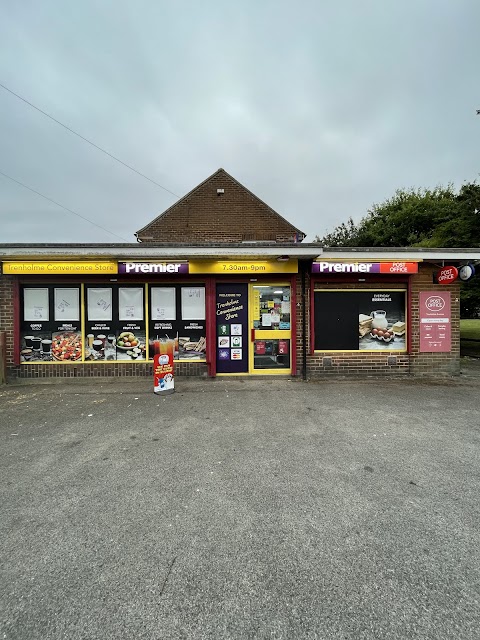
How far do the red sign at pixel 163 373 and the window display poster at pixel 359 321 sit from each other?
12.4 feet

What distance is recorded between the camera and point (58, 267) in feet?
24.7

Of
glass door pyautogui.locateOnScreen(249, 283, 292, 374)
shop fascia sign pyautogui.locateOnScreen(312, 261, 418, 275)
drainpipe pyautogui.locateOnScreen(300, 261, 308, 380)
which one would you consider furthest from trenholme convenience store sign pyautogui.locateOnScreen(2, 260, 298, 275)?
shop fascia sign pyautogui.locateOnScreen(312, 261, 418, 275)

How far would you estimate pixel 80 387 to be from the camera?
289 inches

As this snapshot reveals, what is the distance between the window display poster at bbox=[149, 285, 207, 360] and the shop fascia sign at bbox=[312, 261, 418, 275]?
10.2 feet

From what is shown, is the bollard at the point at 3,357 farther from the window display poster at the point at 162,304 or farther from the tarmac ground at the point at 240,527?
the window display poster at the point at 162,304

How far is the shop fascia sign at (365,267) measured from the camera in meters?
7.61

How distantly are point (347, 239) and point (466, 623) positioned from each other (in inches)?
1274

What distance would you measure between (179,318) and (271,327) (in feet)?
7.99

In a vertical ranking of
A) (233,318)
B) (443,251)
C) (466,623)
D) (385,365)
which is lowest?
(466,623)

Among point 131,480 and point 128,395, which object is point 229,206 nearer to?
point 128,395

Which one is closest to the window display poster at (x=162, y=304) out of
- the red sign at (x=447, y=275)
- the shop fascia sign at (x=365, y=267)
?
the shop fascia sign at (x=365, y=267)

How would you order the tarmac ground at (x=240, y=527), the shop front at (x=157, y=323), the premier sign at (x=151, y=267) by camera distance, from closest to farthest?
the tarmac ground at (x=240, y=527) → the premier sign at (x=151, y=267) → the shop front at (x=157, y=323)

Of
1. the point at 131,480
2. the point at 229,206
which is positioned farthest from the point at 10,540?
the point at 229,206

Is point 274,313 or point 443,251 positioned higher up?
point 443,251
